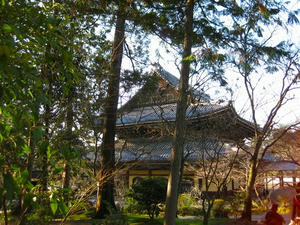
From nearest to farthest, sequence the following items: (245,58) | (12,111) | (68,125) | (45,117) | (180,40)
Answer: (12,111) → (45,117) → (68,125) → (245,58) → (180,40)

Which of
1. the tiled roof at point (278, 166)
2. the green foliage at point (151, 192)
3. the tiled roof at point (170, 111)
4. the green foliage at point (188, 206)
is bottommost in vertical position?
the green foliage at point (188, 206)

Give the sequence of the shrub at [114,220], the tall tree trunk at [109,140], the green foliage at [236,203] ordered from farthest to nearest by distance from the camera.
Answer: the green foliage at [236,203] < the tall tree trunk at [109,140] < the shrub at [114,220]

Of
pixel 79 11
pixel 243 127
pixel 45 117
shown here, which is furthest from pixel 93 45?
pixel 243 127

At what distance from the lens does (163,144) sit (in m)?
17.3

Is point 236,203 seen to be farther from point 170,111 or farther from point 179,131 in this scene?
point 179,131

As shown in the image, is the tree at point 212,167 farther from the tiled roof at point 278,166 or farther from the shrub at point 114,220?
the shrub at point 114,220

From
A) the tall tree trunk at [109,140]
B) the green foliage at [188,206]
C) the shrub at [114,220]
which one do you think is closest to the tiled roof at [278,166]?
Result: the green foliage at [188,206]

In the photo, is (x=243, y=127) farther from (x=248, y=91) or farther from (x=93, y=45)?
(x=93, y=45)

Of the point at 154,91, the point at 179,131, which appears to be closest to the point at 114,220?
the point at 179,131

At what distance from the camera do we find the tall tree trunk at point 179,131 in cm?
604

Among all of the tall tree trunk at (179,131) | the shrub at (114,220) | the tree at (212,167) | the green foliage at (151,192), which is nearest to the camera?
the tall tree trunk at (179,131)

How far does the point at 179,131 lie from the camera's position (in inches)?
249

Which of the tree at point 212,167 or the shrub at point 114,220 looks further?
the tree at point 212,167

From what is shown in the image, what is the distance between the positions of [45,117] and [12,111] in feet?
10.1
